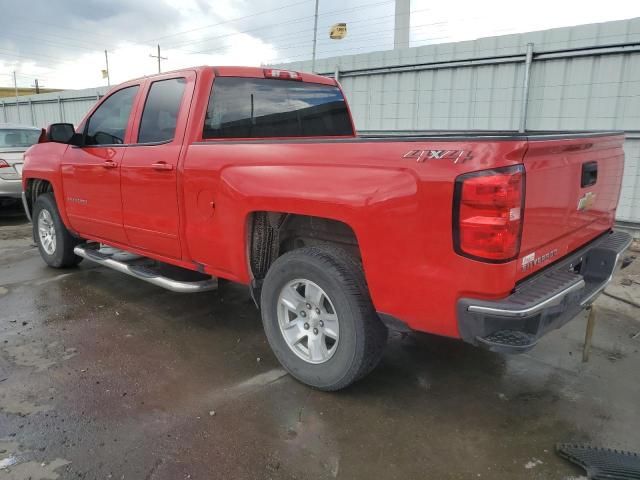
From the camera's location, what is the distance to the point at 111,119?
469 cm

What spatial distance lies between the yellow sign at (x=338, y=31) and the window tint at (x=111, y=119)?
8384 mm

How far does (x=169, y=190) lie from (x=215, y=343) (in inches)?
49.1

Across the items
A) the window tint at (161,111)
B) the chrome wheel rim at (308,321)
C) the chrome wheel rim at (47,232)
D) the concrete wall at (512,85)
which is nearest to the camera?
the chrome wheel rim at (308,321)

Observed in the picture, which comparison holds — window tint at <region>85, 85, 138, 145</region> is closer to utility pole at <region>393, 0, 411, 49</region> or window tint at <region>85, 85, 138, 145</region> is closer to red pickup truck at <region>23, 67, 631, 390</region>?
red pickup truck at <region>23, 67, 631, 390</region>

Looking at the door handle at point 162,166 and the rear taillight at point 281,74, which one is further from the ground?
the rear taillight at point 281,74

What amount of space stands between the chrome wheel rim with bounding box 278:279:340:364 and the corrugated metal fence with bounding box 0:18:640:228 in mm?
5721

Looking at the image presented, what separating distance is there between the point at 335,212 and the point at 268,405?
1259mm

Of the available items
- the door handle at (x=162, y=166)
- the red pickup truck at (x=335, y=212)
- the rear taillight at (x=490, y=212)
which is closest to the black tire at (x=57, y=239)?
the red pickup truck at (x=335, y=212)

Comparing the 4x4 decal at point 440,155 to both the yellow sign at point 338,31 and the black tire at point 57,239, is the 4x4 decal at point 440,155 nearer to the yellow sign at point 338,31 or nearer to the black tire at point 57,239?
the black tire at point 57,239

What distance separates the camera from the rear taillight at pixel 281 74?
13.6 feet

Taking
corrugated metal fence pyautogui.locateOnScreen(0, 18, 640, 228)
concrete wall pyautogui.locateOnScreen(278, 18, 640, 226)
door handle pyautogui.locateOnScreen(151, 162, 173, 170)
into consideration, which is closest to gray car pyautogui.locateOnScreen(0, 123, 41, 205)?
corrugated metal fence pyautogui.locateOnScreen(0, 18, 640, 228)

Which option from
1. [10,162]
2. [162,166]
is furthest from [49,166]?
[10,162]

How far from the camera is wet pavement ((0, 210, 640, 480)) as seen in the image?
8.27 ft

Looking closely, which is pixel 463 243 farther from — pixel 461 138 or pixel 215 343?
pixel 215 343
